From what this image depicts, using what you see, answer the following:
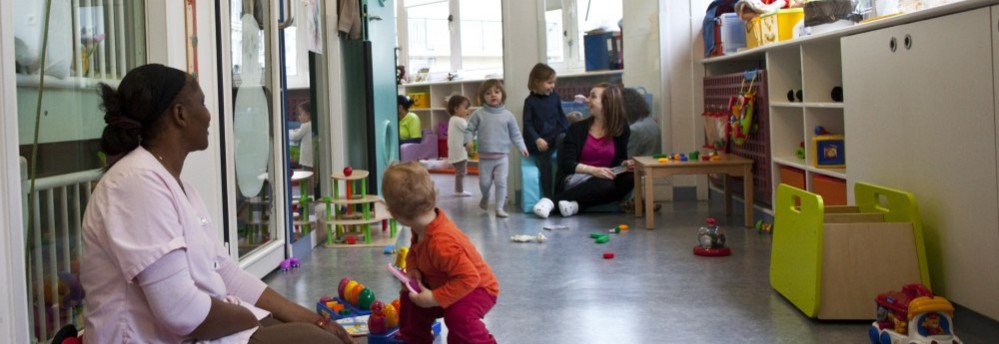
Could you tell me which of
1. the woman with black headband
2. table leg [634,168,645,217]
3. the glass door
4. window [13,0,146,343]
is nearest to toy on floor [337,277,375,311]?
the glass door

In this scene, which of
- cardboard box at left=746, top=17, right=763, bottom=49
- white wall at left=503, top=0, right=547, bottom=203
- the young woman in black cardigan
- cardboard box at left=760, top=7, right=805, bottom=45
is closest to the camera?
cardboard box at left=760, top=7, right=805, bottom=45

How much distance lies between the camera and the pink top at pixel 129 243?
2010 mm

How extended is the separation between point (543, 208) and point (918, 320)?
4124mm

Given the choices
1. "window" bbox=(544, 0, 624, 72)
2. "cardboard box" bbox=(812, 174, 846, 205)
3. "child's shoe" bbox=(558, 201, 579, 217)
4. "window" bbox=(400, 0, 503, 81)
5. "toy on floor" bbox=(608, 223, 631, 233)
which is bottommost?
"toy on floor" bbox=(608, 223, 631, 233)

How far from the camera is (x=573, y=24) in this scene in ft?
27.2

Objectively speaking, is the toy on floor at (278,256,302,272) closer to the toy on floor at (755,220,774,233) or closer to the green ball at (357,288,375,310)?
the green ball at (357,288,375,310)

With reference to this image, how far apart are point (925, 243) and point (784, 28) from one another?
2.71 meters

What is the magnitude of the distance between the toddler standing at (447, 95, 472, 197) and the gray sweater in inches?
46.9

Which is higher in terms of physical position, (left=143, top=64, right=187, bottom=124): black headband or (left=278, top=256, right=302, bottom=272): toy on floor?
(left=143, top=64, right=187, bottom=124): black headband

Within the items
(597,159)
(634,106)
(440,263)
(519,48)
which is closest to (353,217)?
(597,159)

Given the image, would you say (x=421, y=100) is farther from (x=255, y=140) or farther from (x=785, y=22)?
(x=255, y=140)

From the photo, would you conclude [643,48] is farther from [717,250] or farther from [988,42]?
[988,42]

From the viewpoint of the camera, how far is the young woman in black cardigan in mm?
7234

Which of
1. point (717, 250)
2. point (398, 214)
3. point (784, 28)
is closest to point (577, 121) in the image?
point (784, 28)
